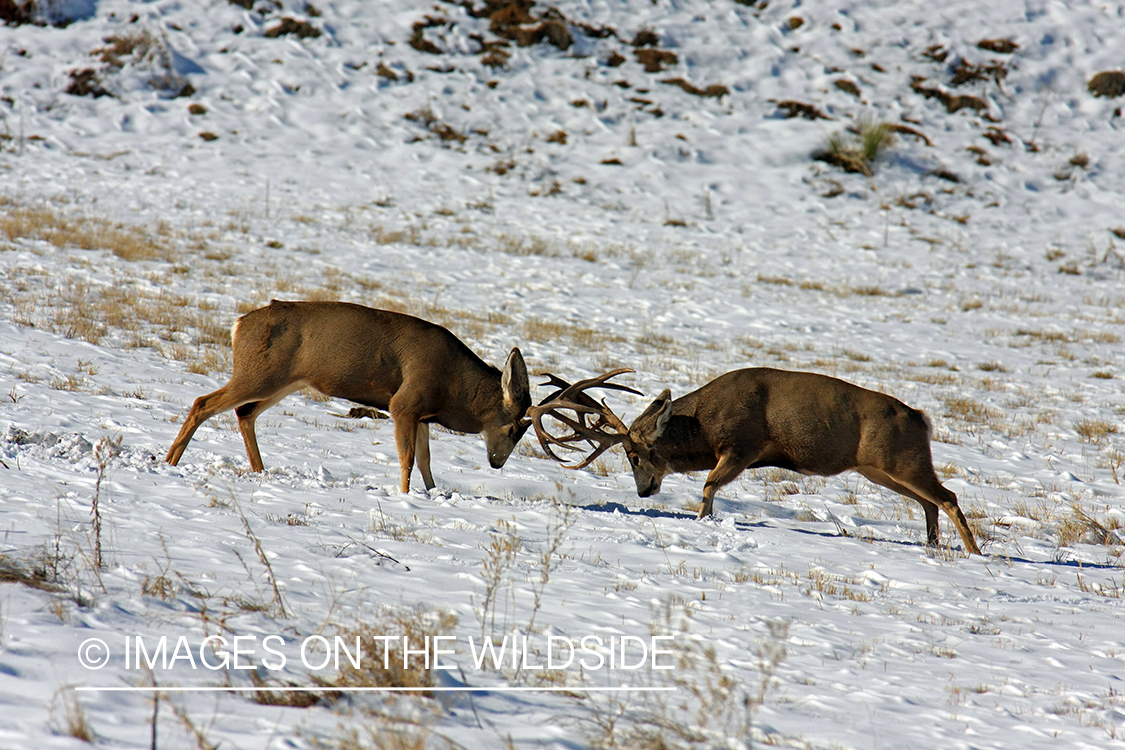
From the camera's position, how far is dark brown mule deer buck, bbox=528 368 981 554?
7.75m

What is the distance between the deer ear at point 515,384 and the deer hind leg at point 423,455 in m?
0.77

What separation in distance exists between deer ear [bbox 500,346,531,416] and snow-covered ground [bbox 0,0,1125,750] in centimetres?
77

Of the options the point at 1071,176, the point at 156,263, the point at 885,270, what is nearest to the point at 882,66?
the point at 1071,176

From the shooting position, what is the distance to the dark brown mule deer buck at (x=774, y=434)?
7.75 metres

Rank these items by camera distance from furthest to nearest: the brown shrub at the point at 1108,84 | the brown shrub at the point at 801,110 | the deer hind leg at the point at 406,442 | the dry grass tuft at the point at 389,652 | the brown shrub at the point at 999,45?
1. the brown shrub at the point at 999,45
2. the brown shrub at the point at 1108,84
3. the brown shrub at the point at 801,110
4. the deer hind leg at the point at 406,442
5. the dry grass tuft at the point at 389,652

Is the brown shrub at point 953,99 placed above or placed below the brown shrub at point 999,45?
below

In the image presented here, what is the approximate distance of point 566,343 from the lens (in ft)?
47.3

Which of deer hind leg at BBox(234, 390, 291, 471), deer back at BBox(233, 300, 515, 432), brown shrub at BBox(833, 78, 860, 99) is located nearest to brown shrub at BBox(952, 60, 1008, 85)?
brown shrub at BBox(833, 78, 860, 99)

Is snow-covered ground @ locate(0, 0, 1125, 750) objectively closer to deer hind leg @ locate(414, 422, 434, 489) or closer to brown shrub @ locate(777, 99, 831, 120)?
deer hind leg @ locate(414, 422, 434, 489)

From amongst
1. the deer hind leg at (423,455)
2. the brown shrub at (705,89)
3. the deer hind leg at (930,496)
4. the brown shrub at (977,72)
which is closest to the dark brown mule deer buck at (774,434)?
the deer hind leg at (930,496)

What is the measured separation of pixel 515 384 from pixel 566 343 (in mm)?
6285

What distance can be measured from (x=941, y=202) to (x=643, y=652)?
84.5 feet

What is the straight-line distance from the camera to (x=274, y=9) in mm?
30719

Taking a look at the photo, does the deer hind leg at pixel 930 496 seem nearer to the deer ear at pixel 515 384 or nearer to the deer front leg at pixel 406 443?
the deer ear at pixel 515 384
